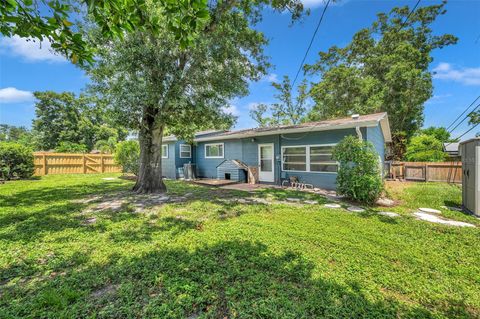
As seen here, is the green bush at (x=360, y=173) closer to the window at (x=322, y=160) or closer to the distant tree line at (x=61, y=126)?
the window at (x=322, y=160)

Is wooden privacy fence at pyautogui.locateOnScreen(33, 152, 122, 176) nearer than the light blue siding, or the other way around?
the light blue siding

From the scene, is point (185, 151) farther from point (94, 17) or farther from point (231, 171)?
point (94, 17)

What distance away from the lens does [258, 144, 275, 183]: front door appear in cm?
1065

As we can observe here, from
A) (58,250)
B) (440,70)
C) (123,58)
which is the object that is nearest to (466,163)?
(58,250)

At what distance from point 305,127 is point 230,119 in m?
3.25

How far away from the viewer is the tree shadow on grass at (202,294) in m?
2.02

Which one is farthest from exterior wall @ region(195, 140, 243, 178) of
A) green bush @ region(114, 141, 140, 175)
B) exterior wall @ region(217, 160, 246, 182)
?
green bush @ region(114, 141, 140, 175)

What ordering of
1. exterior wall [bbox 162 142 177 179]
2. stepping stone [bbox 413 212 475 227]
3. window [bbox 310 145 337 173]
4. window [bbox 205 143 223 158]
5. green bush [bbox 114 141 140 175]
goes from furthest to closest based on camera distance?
exterior wall [bbox 162 142 177 179] → green bush [bbox 114 141 140 175] → window [bbox 205 143 223 158] → window [bbox 310 145 337 173] → stepping stone [bbox 413 212 475 227]

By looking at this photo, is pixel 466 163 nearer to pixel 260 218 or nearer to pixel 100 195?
pixel 260 218

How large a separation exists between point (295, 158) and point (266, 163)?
1615 millimetres

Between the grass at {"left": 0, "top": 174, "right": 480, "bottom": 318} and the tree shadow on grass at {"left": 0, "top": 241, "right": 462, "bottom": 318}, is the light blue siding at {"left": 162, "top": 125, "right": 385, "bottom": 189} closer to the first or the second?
the grass at {"left": 0, "top": 174, "right": 480, "bottom": 318}

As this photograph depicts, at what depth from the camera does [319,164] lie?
29.9ft

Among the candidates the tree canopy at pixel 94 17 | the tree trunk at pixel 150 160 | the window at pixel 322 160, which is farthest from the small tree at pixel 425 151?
the tree canopy at pixel 94 17

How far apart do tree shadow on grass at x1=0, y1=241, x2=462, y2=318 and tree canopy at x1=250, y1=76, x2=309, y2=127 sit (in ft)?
75.7
